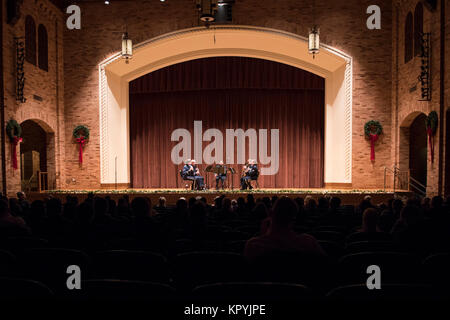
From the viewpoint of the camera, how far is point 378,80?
14.3 meters

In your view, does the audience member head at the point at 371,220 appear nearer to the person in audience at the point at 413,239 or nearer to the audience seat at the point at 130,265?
the person in audience at the point at 413,239

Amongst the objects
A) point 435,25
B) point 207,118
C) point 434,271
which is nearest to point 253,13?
point 207,118

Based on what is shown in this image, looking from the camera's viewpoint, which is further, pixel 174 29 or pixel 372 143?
pixel 174 29

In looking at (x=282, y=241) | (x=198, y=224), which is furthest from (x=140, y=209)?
(x=282, y=241)

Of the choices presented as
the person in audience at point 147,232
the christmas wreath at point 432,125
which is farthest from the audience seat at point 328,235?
the christmas wreath at point 432,125

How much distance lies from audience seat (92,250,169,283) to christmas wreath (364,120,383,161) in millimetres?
13450

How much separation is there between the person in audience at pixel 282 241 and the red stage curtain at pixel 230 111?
48.7ft

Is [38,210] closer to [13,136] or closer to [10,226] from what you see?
[10,226]

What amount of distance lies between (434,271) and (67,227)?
3419mm

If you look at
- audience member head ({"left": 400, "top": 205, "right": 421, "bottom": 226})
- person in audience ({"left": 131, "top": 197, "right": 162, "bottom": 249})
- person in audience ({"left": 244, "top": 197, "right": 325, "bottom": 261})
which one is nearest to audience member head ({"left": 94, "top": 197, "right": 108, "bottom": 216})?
person in audience ({"left": 131, "top": 197, "right": 162, "bottom": 249})

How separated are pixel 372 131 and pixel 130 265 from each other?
45.1 ft

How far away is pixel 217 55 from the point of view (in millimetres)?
16719

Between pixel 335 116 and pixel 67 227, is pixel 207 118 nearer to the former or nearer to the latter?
pixel 335 116

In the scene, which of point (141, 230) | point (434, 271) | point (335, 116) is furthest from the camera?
point (335, 116)
